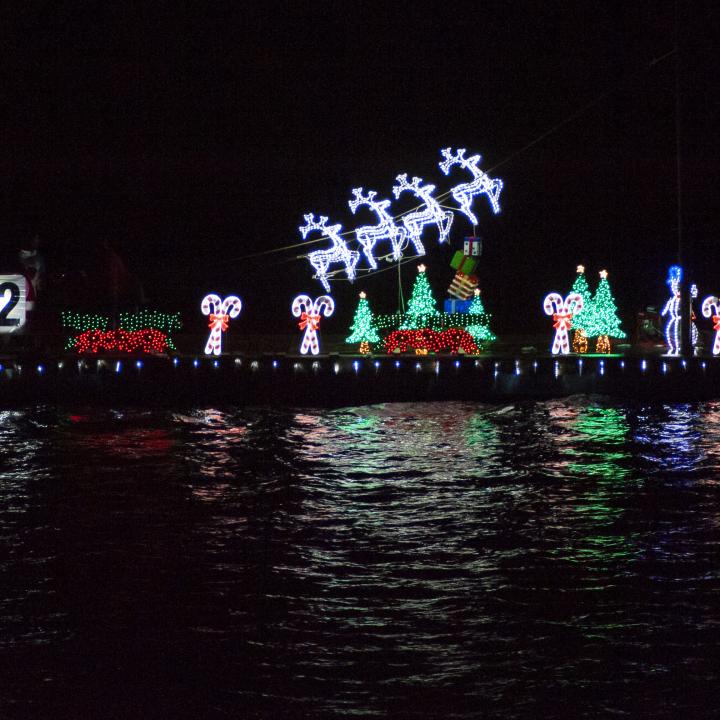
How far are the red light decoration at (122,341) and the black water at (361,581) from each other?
32.7ft

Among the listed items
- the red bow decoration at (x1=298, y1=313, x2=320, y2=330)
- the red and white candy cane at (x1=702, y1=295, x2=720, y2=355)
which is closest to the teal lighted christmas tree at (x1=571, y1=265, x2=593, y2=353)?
the red and white candy cane at (x1=702, y1=295, x2=720, y2=355)

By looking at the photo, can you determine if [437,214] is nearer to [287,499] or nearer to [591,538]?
[287,499]

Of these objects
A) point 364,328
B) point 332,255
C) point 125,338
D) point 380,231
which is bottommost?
point 125,338

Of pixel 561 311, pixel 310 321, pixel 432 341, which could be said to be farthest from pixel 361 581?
pixel 432 341

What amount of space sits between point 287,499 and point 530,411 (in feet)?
28.4

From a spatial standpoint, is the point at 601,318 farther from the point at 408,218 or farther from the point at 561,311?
the point at 408,218

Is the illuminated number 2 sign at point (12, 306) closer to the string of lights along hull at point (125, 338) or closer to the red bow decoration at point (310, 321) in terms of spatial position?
the string of lights along hull at point (125, 338)

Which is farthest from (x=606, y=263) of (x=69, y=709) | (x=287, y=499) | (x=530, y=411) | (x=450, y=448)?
(x=69, y=709)

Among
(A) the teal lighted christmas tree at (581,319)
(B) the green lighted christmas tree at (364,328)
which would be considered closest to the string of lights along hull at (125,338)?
(B) the green lighted christmas tree at (364,328)

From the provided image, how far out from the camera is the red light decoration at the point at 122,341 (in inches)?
965

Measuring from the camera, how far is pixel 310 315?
76.7 feet

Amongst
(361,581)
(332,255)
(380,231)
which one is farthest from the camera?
(332,255)

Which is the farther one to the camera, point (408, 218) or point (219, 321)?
point (408, 218)

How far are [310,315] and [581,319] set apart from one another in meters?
7.46
